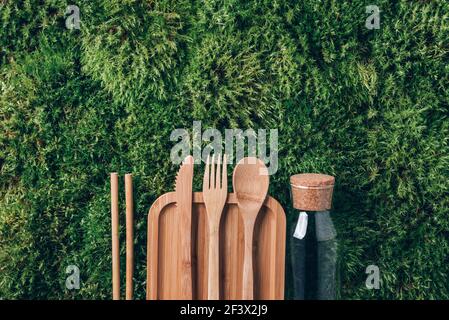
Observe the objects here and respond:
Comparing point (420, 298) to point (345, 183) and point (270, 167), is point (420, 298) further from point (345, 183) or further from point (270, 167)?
point (270, 167)

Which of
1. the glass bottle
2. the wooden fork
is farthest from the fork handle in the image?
the glass bottle

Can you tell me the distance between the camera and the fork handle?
103cm

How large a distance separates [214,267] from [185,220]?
0.10 meters

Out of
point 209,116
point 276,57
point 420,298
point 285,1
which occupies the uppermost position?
point 285,1

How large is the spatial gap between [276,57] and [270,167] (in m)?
0.22

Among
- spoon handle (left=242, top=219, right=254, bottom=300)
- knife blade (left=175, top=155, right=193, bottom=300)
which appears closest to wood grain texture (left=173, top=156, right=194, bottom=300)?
knife blade (left=175, top=155, right=193, bottom=300)

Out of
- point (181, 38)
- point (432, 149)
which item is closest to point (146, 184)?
point (181, 38)

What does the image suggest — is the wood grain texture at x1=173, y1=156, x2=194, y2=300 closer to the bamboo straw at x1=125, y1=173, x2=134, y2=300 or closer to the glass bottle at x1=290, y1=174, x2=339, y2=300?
the bamboo straw at x1=125, y1=173, x2=134, y2=300

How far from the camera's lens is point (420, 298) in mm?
1110

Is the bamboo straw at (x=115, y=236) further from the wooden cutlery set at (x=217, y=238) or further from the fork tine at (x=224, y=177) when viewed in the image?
the fork tine at (x=224, y=177)

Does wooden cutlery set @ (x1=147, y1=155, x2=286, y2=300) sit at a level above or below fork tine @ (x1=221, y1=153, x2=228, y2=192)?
below

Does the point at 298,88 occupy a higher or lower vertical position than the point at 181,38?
lower

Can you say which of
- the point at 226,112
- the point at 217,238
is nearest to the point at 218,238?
the point at 217,238

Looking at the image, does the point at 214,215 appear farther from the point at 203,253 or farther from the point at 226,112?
the point at 226,112
